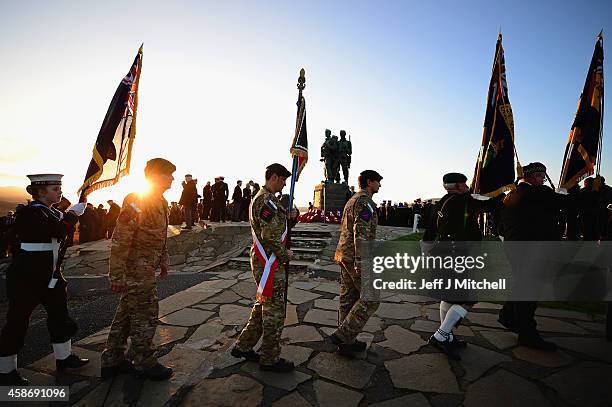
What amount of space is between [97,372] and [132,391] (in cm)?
65

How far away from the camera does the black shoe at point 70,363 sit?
3059 mm

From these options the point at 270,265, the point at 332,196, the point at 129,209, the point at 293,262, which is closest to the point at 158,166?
the point at 129,209

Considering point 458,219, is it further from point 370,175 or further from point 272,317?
point 272,317


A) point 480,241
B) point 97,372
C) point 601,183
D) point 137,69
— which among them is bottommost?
point 97,372

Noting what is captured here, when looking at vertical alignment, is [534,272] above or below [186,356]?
above

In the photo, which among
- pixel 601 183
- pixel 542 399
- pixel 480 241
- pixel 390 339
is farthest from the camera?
pixel 601 183

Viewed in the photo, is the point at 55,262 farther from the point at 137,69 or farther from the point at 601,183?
the point at 601,183

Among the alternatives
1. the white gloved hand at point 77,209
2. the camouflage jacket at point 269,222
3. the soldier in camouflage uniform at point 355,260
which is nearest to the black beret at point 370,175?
the soldier in camouflage uniform at point 355,260

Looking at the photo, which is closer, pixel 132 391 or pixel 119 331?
pixel 132 391

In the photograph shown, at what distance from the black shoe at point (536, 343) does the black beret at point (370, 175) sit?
2619mm

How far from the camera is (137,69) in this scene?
418cm

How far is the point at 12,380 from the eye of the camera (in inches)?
106

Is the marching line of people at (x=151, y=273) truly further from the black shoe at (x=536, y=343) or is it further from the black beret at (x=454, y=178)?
the black beret at (x=454, y=178)

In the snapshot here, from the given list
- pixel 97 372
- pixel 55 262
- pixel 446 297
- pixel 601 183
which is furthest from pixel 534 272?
pixel 55 262
